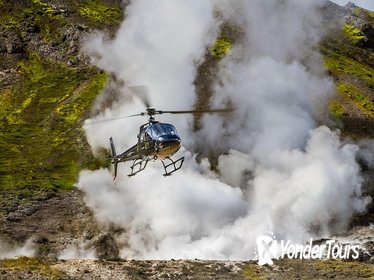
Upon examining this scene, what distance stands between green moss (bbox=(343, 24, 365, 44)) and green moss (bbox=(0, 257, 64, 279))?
9880 centimetres

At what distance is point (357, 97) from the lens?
267 ft

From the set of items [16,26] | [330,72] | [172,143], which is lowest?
[172,143]

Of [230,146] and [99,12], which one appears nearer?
[230,146]

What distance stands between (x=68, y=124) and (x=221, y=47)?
30.5 metres

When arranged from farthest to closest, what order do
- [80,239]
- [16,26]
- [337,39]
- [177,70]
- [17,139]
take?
1. [337,39]
2. [16,26]
3. [177,70]
4. [17,139]
5. [80,239]

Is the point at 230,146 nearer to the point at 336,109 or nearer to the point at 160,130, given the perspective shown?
the point at 336,109

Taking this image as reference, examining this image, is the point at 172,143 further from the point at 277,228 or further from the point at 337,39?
the point at 337,39

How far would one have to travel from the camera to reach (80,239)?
47.0 meters

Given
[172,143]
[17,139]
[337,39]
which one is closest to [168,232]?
[172,143]

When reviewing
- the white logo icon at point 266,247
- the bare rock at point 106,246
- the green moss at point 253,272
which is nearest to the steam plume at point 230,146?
the white logo icon at point 266,247

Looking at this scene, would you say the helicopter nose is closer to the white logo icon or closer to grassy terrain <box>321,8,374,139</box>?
the white logo icon

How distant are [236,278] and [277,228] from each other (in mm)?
18879

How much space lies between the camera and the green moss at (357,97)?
255 ft

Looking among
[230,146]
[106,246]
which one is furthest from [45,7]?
[106,246]
